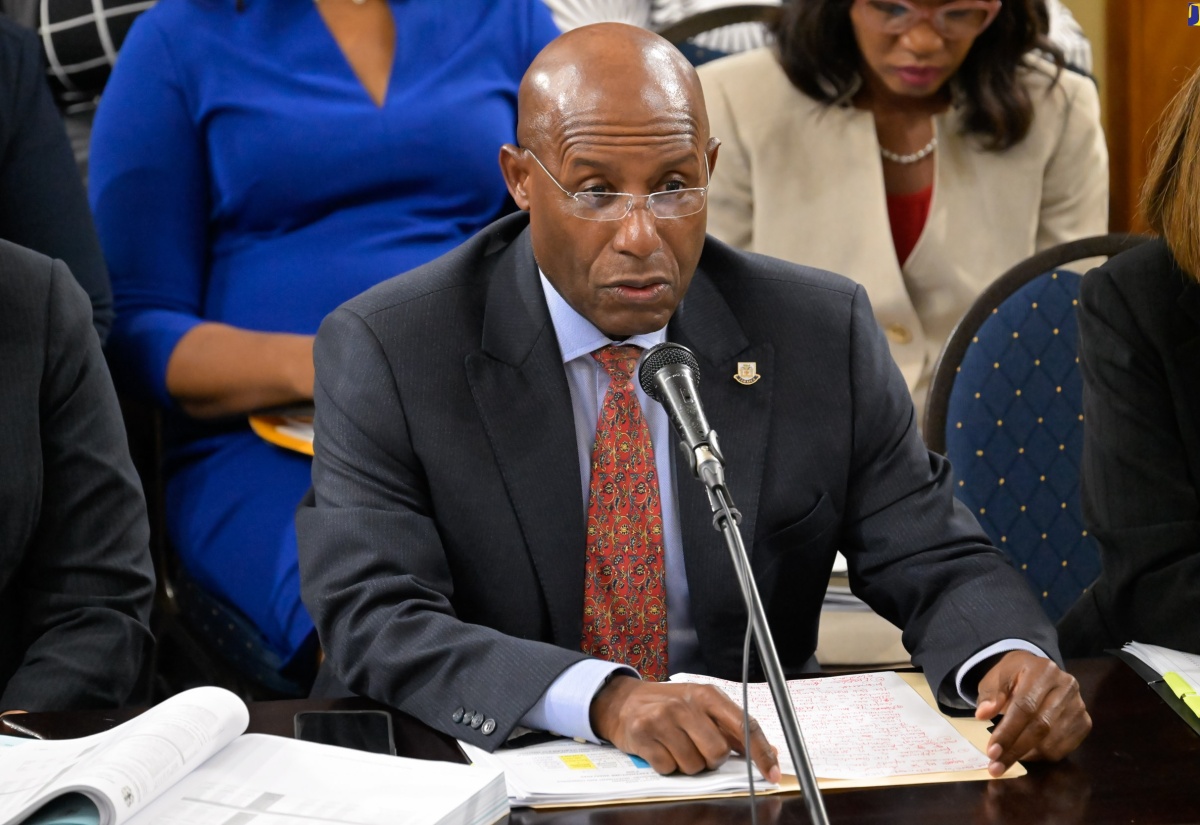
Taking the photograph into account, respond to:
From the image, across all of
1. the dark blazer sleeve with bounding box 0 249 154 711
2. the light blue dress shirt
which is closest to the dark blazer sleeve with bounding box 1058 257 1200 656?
the light blue dress shirt

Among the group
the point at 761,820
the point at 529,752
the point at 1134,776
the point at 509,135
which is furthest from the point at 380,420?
the point at 509,135

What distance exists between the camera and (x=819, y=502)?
1556 mm

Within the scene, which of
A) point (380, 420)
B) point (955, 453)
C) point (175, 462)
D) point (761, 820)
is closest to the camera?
point (761, 820)

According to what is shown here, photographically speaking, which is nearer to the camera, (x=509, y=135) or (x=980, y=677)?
(x=980, y=677)

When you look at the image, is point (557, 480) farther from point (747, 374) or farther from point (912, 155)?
point (912, 155)

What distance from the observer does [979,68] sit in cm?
261

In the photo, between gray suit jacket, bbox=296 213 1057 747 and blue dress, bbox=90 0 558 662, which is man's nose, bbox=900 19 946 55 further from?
gray suit jacket, bbox=296 213 1057 747

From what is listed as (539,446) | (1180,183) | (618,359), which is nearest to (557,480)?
(539,446)

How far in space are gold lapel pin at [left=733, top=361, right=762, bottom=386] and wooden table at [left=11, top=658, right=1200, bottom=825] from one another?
0.49 m

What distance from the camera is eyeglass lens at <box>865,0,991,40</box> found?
8.10 feet

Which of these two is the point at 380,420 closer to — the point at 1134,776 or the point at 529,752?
the point at 529,752

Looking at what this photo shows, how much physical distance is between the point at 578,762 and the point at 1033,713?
37 centimetres

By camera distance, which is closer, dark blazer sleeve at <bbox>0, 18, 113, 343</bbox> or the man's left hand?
the man's left hand

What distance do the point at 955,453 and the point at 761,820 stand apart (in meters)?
1.04
